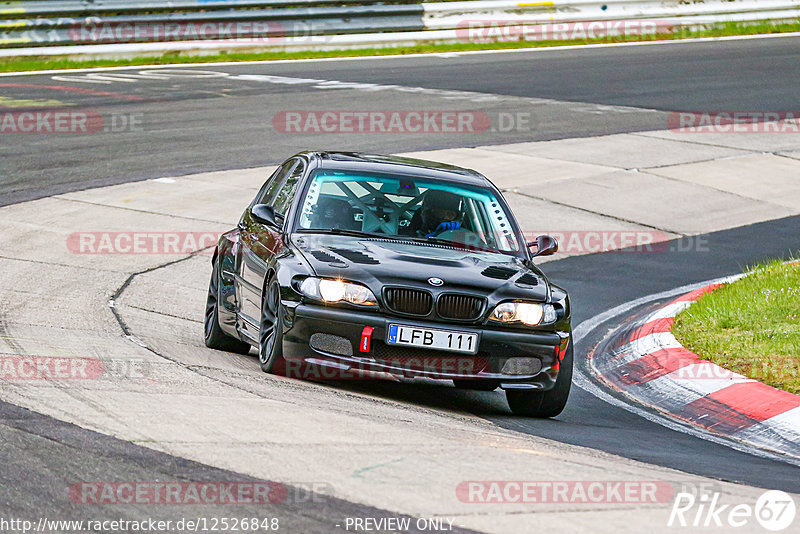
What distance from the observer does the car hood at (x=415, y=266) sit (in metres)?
7.68

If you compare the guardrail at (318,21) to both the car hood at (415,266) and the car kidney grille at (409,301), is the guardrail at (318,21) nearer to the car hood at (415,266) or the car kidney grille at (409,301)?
the car hood at (415,266)

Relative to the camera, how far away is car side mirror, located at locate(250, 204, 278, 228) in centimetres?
871

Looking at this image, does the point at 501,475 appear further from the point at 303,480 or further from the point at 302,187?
the point at 302,187

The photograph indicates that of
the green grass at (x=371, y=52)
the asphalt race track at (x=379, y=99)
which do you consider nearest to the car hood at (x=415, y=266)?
the asphalt race track at (x=379, y=99)

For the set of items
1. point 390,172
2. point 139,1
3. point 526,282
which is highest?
point 139,1

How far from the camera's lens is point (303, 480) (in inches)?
210

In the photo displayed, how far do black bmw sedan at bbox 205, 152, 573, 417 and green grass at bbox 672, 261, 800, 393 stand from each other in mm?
1467

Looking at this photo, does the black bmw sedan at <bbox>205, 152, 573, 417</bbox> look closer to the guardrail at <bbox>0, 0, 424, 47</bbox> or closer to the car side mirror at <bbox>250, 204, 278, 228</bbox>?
the car side mirror at <bbox>250, 204, 278, 228</bbox>

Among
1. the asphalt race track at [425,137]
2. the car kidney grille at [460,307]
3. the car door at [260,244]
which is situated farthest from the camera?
the car door at [260,244]

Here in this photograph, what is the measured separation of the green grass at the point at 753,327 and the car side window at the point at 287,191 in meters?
3.06

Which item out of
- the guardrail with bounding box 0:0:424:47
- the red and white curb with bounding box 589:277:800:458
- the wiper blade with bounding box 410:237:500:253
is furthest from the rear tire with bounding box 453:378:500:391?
the guardrail with bounding box 0:0:424:47

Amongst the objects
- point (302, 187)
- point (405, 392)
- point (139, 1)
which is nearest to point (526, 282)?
point (405, 392)

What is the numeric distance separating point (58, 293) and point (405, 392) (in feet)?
12.4

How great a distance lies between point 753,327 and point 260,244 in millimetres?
3686
